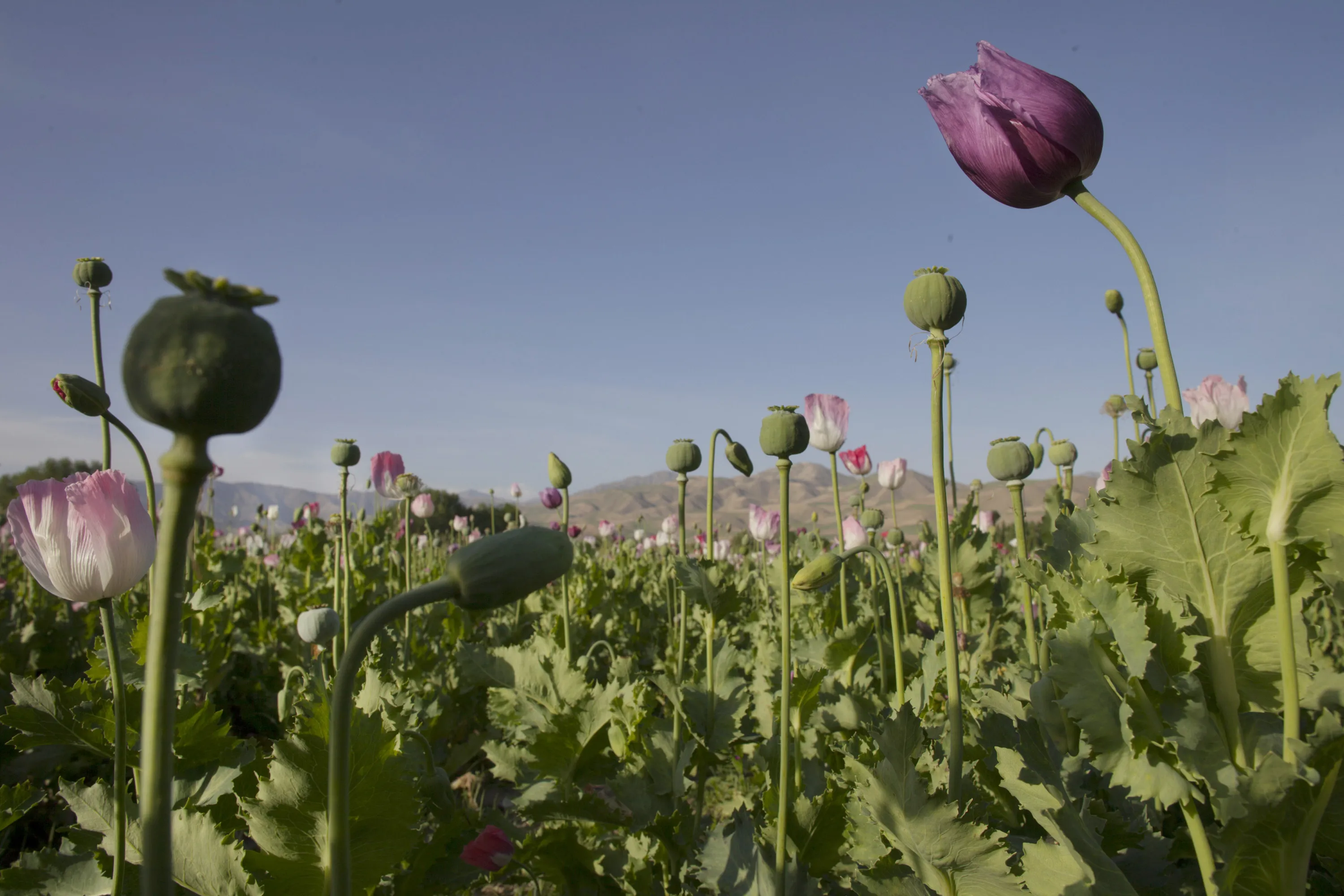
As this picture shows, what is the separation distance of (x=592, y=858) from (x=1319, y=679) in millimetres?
1826

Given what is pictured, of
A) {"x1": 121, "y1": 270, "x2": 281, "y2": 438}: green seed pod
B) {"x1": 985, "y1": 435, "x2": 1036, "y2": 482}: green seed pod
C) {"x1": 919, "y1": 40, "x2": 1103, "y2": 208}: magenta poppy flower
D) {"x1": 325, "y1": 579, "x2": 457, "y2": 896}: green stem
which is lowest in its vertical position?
{"x1": 325, "y1": 579, "x2": 457, "y2": 896}: green stem

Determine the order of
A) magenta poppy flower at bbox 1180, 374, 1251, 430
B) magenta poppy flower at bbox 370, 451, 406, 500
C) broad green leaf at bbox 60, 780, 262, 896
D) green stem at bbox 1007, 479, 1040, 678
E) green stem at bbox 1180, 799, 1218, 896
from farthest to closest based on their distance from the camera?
magenta poppy flower at bbox 370, 451, 406, 500
green stem at bbox 1007, 479, 1040, 678
magenta poppy flower at bbox 1180, 374, 1251, 430
broad green leaf at bbox 60, 780, 262, 896
green stem at bbox 1180, 799, 1218, 896

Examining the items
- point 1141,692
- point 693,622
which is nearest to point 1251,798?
point 1141,692

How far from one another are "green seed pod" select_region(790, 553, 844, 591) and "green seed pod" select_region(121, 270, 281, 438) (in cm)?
137

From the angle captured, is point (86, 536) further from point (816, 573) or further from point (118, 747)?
point (816, 573)

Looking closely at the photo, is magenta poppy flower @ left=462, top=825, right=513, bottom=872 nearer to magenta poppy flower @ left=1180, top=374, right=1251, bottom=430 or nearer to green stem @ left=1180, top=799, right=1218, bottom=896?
green stem @ left=1180, top=799, right=1218, bottom=896

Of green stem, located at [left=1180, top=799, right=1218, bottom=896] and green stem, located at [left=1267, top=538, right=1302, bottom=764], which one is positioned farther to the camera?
green stem, located at [left=1180, top=799, right=1218, bottom=896]

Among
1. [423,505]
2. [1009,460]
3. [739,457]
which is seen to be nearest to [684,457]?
[739,457]

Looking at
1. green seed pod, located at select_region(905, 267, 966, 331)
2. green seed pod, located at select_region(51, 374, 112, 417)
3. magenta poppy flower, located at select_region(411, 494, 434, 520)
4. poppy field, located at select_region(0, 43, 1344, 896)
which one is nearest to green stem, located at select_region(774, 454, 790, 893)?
poppy field, located at select_region(0, 43, 1344, 896)

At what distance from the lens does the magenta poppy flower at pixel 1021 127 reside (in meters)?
1.07

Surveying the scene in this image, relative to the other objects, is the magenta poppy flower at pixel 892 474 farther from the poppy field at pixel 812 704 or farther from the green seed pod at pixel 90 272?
the green seed pod at pixel 90 272

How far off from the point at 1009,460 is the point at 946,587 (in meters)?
0.87

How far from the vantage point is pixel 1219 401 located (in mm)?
1517

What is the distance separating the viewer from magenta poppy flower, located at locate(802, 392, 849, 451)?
2.69 m
